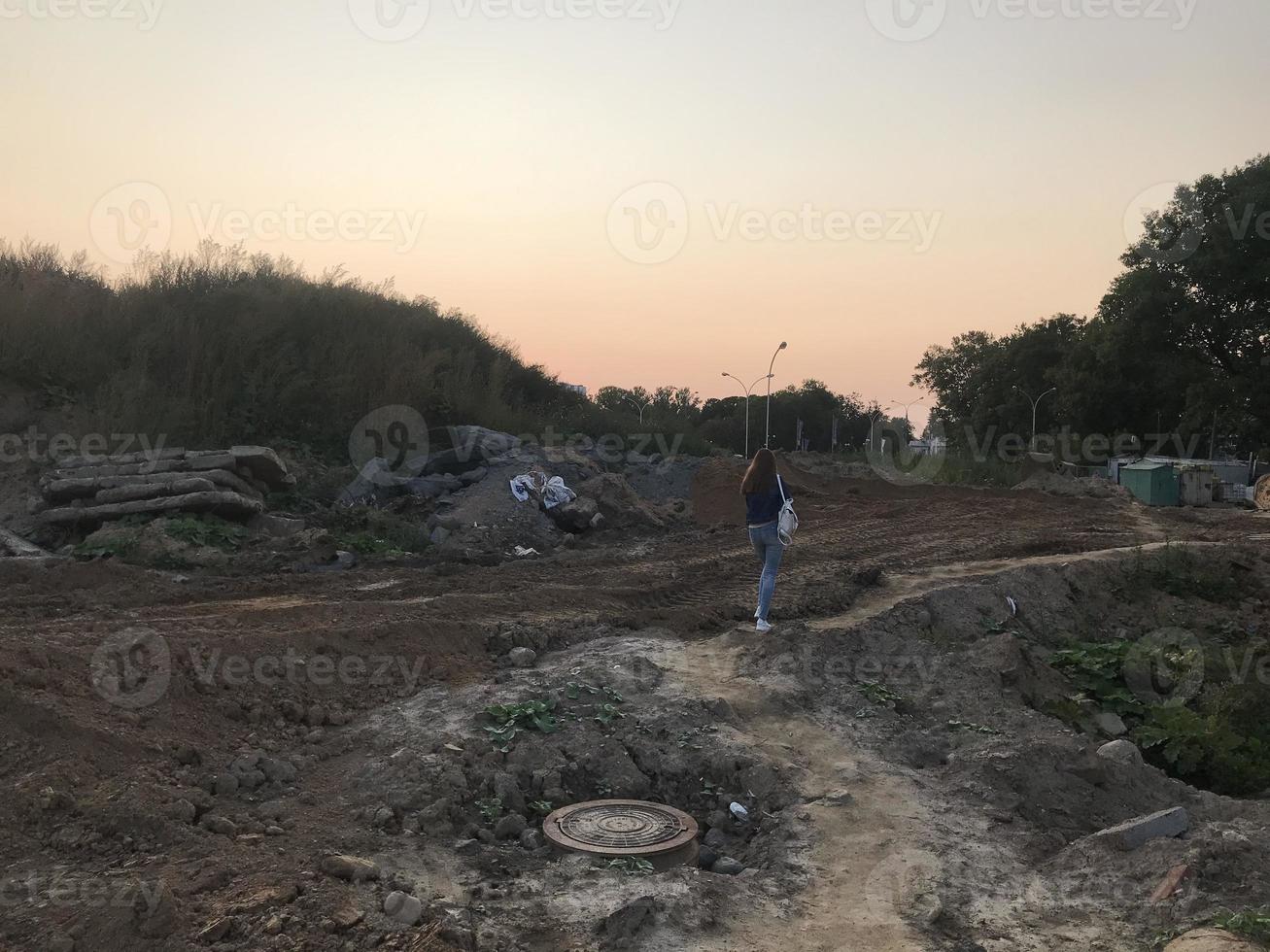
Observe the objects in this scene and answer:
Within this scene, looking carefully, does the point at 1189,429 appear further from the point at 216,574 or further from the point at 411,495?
the point at 216,574

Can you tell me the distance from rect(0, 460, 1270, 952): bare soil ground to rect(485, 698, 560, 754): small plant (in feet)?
0.33

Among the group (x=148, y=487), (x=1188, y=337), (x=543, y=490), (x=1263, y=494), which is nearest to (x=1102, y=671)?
(x=543, y=490)

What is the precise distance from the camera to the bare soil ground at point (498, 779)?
4297mm

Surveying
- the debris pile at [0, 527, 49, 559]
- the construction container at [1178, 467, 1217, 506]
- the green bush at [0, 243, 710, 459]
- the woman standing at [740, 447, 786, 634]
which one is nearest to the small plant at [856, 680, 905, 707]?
the woman standing at [740, 447, 786, 634]

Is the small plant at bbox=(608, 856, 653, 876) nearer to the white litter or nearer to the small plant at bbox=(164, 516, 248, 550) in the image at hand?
the small plant at bbox=(164, 516, 248, 550)

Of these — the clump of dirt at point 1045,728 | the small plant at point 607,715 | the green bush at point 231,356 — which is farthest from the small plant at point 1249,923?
the green bush at point 231,356

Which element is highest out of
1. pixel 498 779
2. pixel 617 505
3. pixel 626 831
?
pixel 617 505

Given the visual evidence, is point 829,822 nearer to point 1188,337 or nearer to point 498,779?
point 498,779

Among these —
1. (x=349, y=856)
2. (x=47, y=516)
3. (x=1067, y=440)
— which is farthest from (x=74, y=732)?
(x=1067, y=440)

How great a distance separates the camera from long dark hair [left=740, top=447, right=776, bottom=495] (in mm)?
9312

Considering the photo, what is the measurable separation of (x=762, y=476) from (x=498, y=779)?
4.53 meters

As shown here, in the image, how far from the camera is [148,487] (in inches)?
527

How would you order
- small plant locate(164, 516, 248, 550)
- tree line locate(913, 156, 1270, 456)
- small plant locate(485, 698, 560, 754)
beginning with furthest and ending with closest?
tree line locate(913, 156, 1270, 456) < small plant locate(164, 516, 248, 550) < small plant locate(485, 698, 560, 754)

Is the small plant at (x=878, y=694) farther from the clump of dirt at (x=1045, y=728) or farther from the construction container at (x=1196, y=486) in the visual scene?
the construction container at (x=1196, y=486)
